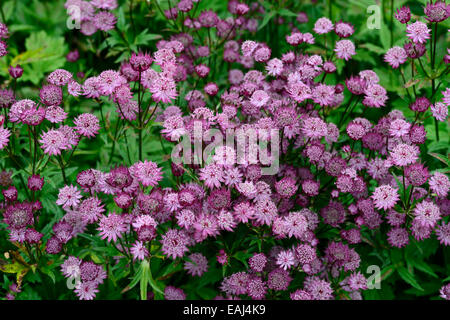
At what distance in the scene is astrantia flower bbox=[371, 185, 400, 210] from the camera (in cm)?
198

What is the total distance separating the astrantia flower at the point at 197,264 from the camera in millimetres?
2202

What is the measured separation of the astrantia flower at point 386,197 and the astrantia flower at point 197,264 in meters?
0.78

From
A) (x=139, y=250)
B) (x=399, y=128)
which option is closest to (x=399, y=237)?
(x=399, y=128)

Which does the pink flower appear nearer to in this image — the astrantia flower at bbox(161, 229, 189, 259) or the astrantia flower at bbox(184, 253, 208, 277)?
the astrantia flower at bbox(161, 229, 189, 259)

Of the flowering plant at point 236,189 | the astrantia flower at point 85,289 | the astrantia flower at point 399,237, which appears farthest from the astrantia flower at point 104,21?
the astrantia flower at point 399,237

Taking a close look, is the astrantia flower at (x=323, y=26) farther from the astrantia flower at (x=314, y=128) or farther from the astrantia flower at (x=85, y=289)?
the astrantia flower at (x=85, y=289)

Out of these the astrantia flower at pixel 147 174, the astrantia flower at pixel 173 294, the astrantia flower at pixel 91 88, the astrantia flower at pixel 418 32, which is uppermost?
the astrantia flower at pixel 418 32

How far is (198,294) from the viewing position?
7.93 ft

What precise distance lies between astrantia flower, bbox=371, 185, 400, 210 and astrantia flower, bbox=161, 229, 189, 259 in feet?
2.58

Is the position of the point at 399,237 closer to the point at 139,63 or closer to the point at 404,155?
the point at 404,155

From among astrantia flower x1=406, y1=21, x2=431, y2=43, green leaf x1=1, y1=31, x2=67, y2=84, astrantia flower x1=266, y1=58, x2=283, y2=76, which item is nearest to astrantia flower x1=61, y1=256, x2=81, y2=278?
astrantia flower x1=266, y1=58, x2=283, y2=76

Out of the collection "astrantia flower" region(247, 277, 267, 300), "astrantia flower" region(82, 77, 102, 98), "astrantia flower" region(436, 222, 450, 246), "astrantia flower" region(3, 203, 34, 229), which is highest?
"astrantia flower" region(82, 77, 102, 98)

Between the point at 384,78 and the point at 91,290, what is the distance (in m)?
2.15
